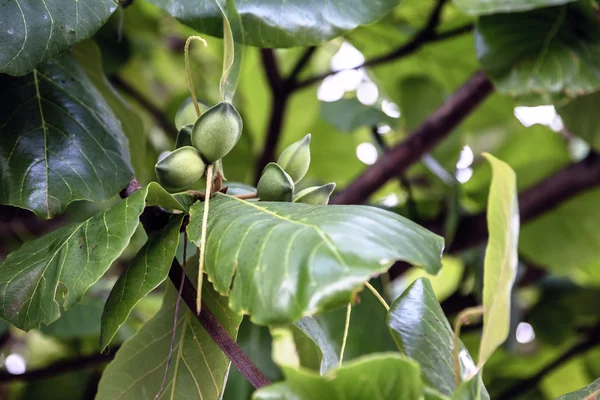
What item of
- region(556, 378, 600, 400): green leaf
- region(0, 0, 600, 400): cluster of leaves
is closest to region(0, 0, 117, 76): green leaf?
region(0, 0, 600, 400): cluster of leaves

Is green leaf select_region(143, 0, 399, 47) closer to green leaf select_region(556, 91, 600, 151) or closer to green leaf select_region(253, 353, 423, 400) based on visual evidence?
A: green leaf select_region(253, 353, 423, 400)

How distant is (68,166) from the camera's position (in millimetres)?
430

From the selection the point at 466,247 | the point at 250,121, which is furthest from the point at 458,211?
the point at 250,121

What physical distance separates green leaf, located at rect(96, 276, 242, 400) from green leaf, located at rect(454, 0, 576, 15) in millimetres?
384

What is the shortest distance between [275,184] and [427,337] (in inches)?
5.3

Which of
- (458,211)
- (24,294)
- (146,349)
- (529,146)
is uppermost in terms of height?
(24,294)

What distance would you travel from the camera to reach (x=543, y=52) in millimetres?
681

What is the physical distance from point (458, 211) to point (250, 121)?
0.58 metres

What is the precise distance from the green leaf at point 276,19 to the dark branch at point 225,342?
0.66ft

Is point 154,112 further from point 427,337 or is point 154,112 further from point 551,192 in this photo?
point 427,337

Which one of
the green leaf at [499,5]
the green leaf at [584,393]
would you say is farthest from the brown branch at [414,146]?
the green leaf at [584,393]

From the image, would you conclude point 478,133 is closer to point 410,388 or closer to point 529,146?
point 529,146

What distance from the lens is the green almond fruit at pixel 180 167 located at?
373mm

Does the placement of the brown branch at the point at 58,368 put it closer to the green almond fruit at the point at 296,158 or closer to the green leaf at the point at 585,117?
the green almond fruit at the point at 296,158
